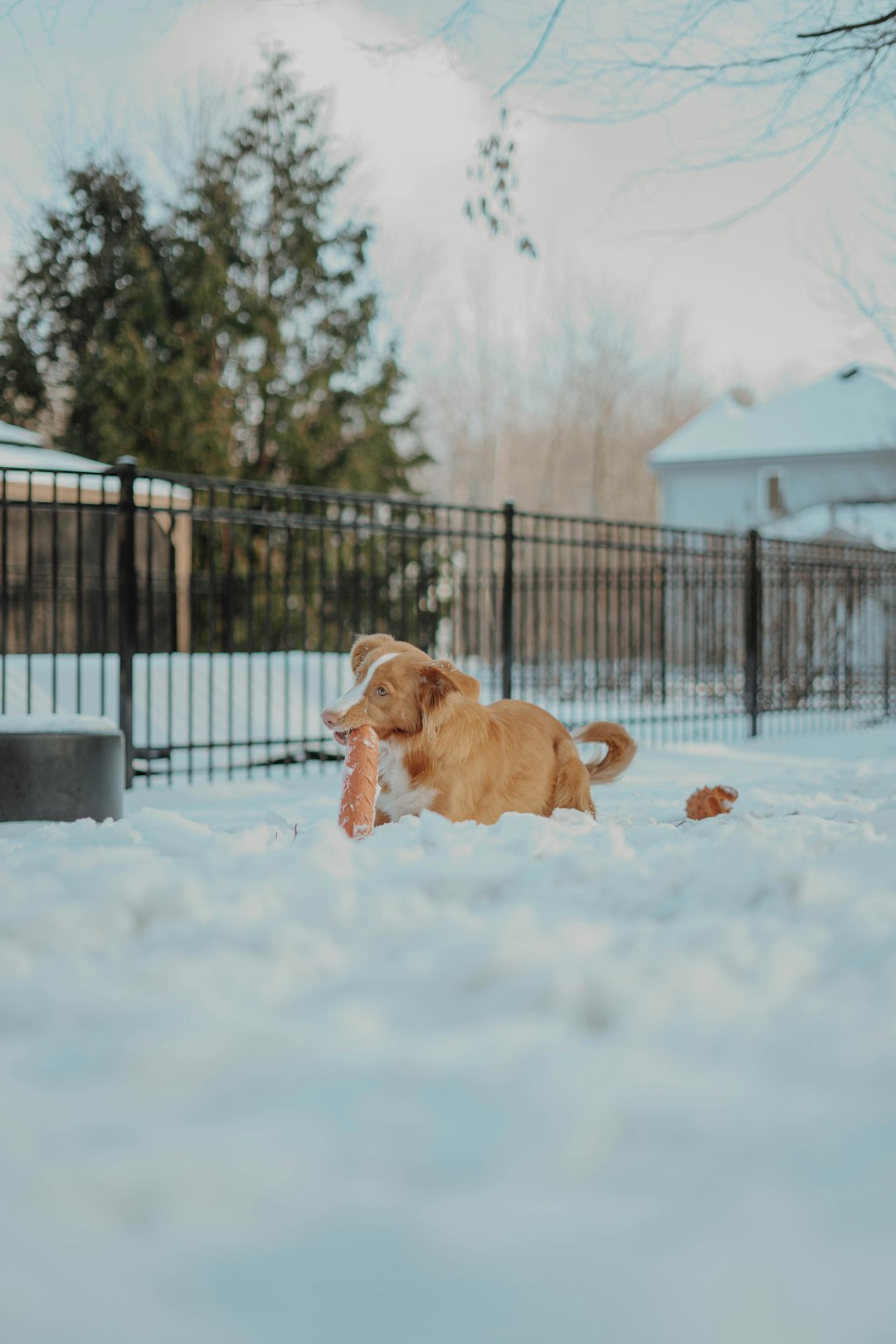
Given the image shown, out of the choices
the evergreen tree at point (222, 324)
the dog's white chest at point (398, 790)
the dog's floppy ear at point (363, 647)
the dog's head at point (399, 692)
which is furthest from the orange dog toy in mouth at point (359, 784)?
the evergreen tree at point (222, 324)

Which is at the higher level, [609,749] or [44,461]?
[44,461]

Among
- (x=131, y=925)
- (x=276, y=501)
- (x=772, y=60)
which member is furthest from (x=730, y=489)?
(x=131, y=925)

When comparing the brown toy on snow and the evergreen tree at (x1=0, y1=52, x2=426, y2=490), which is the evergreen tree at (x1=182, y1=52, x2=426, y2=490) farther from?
the brown toy on snow

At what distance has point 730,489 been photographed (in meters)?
35.7

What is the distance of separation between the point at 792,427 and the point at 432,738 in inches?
1333

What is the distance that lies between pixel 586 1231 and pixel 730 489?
3612 centimetres

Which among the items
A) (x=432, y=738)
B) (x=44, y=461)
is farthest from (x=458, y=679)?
(x=44, y=461)

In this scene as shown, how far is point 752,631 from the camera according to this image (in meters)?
13.2

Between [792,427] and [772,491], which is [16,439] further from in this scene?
[792,427]

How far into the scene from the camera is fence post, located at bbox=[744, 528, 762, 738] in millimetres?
12992

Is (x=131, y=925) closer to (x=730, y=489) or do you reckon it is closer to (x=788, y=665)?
(x=788, y=665)

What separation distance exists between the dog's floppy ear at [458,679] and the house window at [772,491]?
106 ft

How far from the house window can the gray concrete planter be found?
31299 millimetres

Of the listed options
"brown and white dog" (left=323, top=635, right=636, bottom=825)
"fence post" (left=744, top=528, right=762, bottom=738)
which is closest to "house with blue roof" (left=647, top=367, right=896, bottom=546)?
"fence post" (left=744, top=528, right=762, bottom=738)
